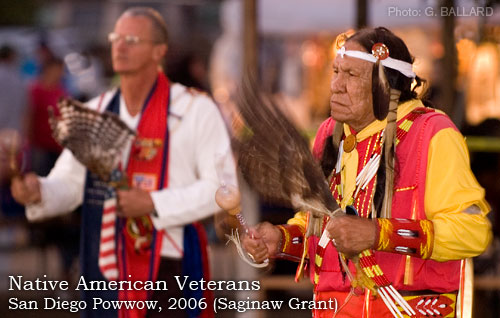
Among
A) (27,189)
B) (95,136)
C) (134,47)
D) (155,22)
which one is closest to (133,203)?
(95,136)

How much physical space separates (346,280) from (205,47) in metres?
14.3

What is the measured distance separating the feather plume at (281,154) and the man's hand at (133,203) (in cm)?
158

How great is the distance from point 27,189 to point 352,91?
2.06 meters

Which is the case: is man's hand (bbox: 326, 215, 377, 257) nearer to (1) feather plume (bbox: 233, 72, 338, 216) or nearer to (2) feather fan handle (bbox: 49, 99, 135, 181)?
(1) feather plume (bbox: 233, 72, 338, 216)

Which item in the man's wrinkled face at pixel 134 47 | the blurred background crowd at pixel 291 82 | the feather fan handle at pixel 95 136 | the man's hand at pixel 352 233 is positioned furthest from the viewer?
the blurred background crowd at pixel 291 82

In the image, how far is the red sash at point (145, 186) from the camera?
184 inches

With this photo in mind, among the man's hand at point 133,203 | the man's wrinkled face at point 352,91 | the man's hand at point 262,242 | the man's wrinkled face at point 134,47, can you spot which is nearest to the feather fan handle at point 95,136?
the man's hand at point 133,203

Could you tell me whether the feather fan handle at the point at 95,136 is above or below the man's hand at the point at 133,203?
above

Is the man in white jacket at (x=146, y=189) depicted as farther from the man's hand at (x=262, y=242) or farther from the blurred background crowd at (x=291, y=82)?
the man's hand at (x=262, y=242)

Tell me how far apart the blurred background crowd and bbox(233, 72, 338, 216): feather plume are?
188 centimetres

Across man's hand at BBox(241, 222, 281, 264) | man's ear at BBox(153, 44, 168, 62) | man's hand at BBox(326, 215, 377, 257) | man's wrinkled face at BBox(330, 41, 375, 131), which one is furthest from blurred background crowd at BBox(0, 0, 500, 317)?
man's hand at BBox(326, 215, 377, 257)

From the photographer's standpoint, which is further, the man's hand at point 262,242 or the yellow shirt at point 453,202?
the man's hand at point 262,242

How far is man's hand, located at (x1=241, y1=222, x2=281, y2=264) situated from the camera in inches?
126

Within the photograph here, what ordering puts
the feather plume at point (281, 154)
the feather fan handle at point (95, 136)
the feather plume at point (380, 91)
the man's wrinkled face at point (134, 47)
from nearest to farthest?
the feather plume at point (281, 154) → the feather plume at point (380, 91) → the feather fan handle at point (95, 136) → the man's wrinkled face at point (134, 47)
